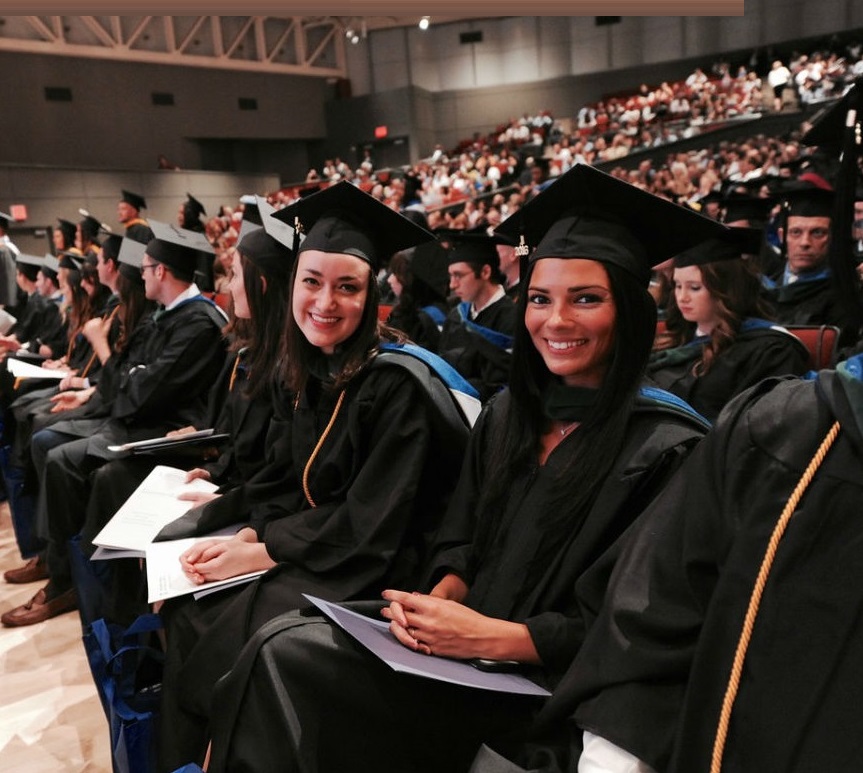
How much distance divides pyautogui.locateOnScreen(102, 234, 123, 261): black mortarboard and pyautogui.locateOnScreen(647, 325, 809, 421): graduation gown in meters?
3.46

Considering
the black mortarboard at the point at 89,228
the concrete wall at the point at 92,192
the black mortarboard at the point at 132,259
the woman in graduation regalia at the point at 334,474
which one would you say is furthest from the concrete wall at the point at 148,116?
the woman in graduation regalia at the point at 334,474

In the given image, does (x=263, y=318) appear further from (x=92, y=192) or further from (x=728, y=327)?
(x=92, y=192)

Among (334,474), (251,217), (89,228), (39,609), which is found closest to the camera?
(334,474)

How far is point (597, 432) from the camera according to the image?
1602 mm

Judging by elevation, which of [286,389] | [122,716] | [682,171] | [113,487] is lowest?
[122,716]

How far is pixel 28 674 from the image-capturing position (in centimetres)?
296

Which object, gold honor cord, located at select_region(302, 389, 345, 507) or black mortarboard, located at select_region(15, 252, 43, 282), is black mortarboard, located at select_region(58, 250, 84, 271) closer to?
black mortarboard, located at select_region(15, 252, 43, 282)

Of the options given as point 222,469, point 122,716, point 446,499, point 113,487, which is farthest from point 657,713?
point 113,487

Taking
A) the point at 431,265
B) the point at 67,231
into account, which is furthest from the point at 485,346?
the point at 67,231

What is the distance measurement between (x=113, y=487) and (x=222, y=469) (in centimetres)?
65

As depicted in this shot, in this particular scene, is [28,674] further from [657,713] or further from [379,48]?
[379,48]

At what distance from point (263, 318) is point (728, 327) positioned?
1828 mm

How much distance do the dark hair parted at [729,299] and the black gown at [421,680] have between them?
1.60 meters

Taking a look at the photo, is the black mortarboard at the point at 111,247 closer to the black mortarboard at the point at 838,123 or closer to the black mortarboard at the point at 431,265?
the black mortarboard at the point at 431,265
